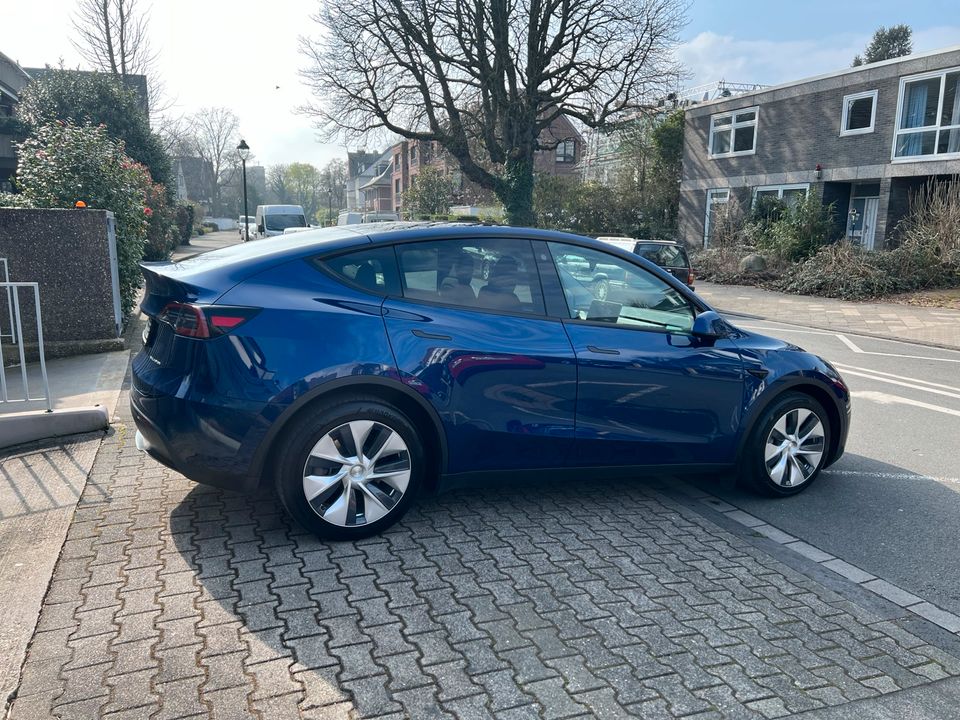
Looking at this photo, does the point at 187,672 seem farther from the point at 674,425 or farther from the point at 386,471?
the point at 674,425

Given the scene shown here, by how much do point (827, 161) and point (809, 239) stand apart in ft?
17.1

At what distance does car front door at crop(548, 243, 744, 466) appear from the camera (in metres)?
4.18

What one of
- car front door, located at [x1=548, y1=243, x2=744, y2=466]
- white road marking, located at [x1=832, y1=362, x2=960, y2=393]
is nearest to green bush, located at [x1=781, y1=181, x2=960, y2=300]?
white road marking, located at [x1=832, y1=362, x2=960, y2=393]

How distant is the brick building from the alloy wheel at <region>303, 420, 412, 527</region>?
23.2m

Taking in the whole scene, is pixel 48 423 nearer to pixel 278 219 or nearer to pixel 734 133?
pixel 734 133

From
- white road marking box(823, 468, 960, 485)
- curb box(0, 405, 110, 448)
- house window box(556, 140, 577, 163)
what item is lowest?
white road marking box(823, 468, 960, 485)

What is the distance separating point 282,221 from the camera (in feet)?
113

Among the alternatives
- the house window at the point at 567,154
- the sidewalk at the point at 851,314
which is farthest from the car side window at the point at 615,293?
the house window at the point at 567,154

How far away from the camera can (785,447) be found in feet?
15.6

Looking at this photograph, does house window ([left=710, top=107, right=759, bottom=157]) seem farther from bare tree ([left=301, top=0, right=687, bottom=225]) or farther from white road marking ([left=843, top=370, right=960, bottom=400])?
white road marking ([left=843, top=370, right=960, bottom=400])

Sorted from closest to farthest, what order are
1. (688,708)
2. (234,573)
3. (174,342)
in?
(688,708) → (234,573) → (174,342)

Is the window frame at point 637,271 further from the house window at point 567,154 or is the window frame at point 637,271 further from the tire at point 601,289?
the house window at point 567,154

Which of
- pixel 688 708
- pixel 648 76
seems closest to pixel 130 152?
→ pixel 648 76

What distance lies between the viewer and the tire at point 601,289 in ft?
14.3
